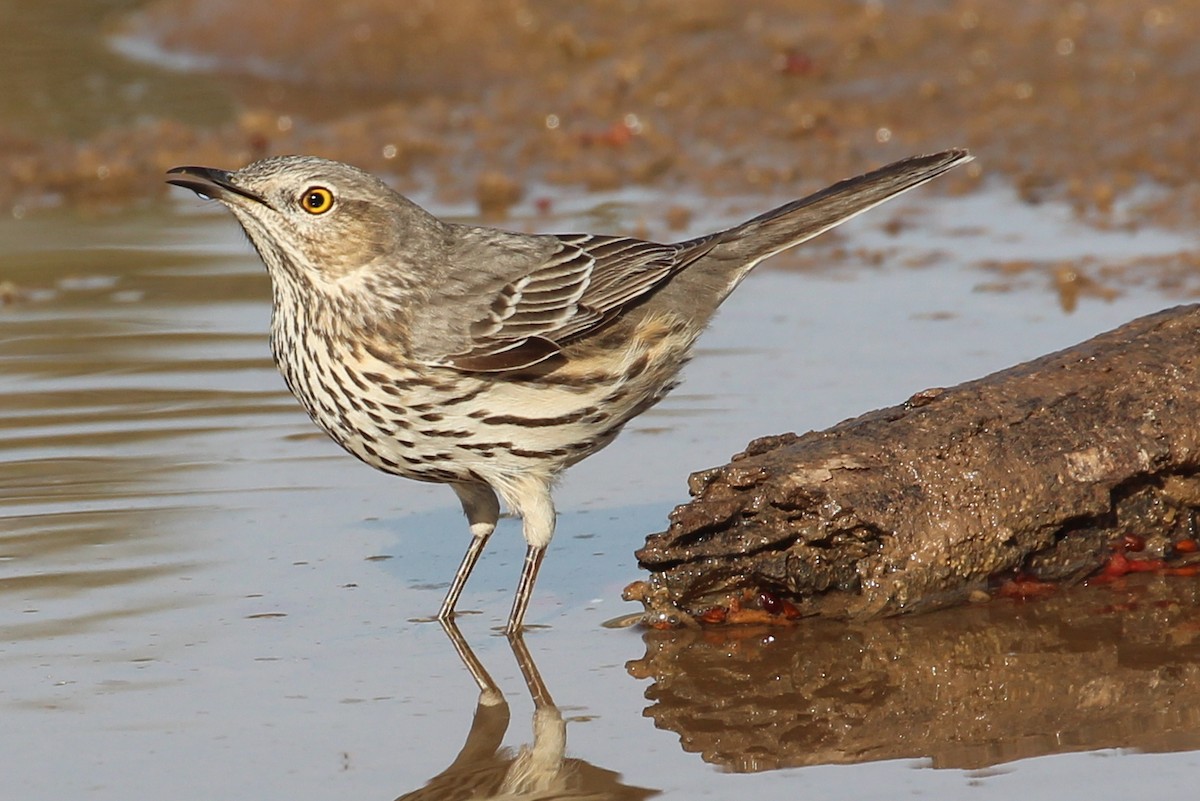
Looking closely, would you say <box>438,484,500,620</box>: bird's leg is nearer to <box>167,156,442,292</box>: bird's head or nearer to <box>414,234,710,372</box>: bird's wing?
<box>414,234,710,372</box>: bird's wing

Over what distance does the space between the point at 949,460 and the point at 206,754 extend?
263 cm

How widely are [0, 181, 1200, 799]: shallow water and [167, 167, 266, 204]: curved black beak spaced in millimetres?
1410

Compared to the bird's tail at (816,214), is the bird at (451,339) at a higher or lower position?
lower

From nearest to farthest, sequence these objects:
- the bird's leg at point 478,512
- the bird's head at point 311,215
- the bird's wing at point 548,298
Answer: the bird's head at point 311,215 < the bird's wing at point 548,298 < the bird's leg at point 478,512

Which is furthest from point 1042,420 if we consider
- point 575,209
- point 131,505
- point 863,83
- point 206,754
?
point 863,83

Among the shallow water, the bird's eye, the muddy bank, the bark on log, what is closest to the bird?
the bird's eye

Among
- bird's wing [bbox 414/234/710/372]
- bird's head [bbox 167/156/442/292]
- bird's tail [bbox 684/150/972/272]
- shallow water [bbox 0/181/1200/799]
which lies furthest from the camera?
bird's tail [bbox 684/150/972/272]

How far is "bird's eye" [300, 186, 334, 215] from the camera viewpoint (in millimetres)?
6730

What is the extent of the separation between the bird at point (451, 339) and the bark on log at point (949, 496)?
732mm

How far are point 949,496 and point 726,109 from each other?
8170 mm

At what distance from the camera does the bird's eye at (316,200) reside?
6730mm

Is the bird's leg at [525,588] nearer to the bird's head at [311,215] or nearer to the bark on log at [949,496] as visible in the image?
the bark on log at [949,496]

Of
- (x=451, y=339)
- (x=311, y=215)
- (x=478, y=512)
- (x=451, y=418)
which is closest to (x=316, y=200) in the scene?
(x=311, y=215)

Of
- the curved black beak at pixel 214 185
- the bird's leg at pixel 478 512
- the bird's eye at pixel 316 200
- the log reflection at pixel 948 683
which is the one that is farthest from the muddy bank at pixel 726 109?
the curved black beak at pixel 214 185
